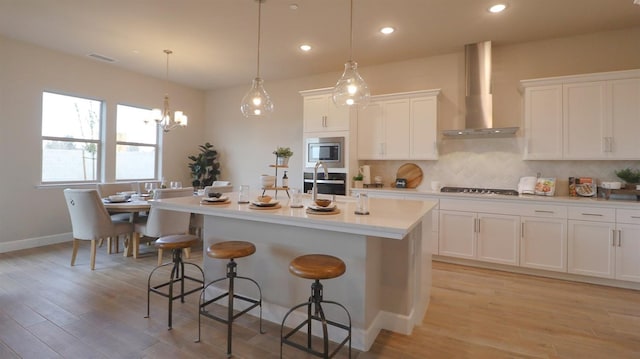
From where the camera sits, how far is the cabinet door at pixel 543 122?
3697 millimetres

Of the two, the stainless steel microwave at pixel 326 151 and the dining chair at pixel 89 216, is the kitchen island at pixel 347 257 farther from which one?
the stainless steel microwave at pixel 326 151

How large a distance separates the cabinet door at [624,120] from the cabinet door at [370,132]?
8.74ft

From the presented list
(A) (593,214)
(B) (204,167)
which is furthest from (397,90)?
(B) (204,167)

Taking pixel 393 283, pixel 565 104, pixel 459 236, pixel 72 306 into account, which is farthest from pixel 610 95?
pixel 72 306

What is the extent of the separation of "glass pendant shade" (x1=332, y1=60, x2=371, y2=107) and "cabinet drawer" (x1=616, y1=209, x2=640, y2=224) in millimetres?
2944

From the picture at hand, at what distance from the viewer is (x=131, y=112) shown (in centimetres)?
582

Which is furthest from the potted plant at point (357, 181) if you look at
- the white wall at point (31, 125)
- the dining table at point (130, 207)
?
the white wall at point (31, 125)

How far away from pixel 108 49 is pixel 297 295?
464 cm

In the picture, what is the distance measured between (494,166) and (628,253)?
5.37ft

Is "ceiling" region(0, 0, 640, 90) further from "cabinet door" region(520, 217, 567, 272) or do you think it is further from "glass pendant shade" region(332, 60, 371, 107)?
"cabinet door" region(520, 217, 567, 272)

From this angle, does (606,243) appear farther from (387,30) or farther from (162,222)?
(162,222)

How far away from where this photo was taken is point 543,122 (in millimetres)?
3770

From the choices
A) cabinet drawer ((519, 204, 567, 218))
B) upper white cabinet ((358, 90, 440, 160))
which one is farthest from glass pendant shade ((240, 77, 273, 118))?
cabinet drawer ((519, 204, 567, 218))

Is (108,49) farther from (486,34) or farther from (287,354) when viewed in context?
(486,34)
